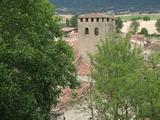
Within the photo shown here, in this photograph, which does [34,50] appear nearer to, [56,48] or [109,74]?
[56,48]

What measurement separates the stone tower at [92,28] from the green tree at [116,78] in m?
31.2

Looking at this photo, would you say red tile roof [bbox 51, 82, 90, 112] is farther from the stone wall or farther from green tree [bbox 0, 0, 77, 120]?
the stone wall

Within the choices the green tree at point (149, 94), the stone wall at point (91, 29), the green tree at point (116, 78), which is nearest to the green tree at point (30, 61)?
the green tree at point (116, 78)

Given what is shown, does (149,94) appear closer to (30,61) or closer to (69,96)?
(30,61)

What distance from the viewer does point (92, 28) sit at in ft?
241

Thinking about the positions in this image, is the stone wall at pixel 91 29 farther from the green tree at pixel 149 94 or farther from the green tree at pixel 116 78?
the green tree at pixel 149 94

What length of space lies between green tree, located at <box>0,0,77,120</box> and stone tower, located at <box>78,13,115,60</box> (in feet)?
126

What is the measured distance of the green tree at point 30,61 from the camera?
29.7 metres

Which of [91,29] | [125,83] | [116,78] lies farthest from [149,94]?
[91,29]

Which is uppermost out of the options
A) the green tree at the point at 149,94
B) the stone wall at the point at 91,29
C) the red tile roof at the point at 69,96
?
the stone wall at the point at 91,29

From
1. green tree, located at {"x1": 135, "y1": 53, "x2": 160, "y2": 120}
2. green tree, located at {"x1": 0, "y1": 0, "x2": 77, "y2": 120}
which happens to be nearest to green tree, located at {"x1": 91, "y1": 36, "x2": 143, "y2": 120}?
green tree, located at {"x1": 135, "y1": 53, "x2": 160, "y2": 120}

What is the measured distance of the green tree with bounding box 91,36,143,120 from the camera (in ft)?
127

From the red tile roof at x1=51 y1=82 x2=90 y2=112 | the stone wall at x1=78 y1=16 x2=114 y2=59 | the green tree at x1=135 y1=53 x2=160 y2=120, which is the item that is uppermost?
the stone wall at x1=78 y1=16 x2=114 y2=59

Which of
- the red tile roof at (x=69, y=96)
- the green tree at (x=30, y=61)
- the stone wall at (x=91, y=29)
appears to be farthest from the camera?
the stone wall at (x=91, y=29)
